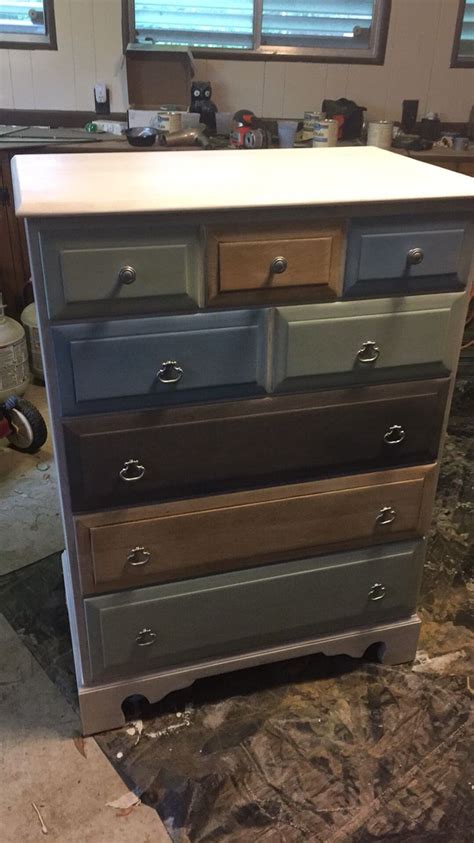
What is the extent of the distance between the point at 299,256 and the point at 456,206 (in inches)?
12.0

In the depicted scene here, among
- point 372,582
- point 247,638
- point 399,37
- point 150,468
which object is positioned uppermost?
point 399,37

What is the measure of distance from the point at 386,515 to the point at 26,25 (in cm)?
300

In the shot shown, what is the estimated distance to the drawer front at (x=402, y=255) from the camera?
1293 mm

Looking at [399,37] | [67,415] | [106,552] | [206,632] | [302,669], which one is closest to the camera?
[67,415]

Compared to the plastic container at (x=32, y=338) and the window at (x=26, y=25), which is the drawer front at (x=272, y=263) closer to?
the plastic container at (x=32, y=338)

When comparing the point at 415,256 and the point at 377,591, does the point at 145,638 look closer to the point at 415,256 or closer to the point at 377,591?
the point at 377,591

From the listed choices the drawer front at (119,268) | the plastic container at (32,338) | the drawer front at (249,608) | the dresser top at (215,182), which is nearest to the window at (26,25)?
the plastic container at (32,338)

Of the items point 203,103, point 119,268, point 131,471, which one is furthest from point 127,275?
point 203,103

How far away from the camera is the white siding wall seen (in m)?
3.32

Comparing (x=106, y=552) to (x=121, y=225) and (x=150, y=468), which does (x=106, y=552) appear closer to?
(x=150, y=468)

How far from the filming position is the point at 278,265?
1.26 metres

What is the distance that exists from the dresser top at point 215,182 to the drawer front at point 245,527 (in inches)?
22.2

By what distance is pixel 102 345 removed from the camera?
122 centimetres

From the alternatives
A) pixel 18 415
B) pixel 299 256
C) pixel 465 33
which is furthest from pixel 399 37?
pixel 299 256
